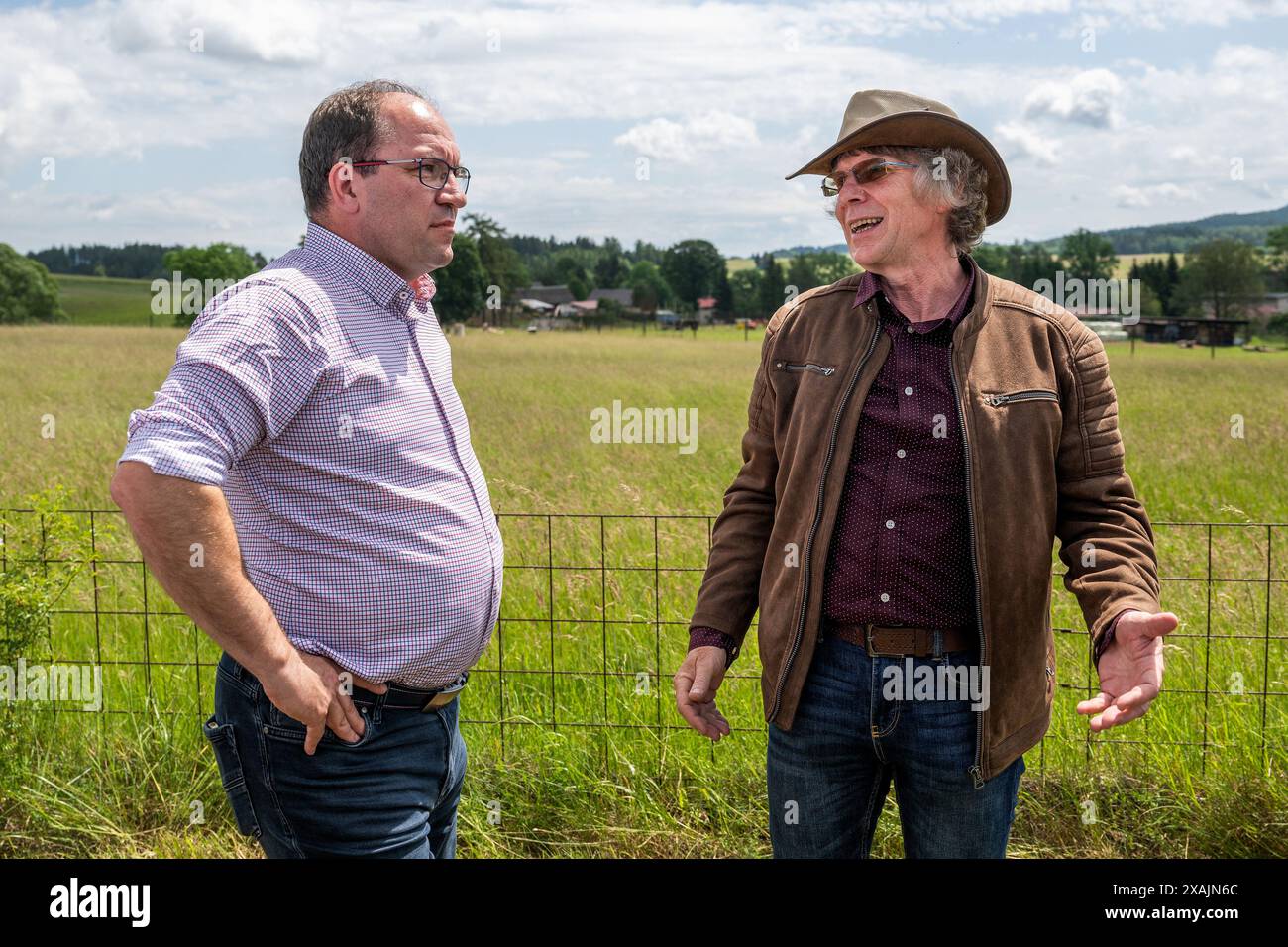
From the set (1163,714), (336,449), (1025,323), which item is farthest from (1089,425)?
(1163,714)

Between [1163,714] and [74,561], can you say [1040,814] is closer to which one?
[1163,714]

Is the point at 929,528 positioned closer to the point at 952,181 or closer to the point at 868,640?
the point at 868,640

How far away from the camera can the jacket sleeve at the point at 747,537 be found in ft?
9.02

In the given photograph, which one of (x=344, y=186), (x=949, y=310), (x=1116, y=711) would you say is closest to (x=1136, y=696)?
(x=1116, y=711)

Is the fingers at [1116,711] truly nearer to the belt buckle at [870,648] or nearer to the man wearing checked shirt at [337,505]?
the belt buckle at [870,648]

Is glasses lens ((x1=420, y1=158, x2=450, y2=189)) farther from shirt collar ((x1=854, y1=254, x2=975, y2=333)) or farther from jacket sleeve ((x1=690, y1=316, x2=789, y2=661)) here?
shirt collar ((x1=854, y1=254, x2=975, y2=333))

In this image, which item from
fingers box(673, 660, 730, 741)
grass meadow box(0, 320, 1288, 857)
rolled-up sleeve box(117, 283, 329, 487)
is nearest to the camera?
rolled-up sleeve box(117, 283, 329, 487)

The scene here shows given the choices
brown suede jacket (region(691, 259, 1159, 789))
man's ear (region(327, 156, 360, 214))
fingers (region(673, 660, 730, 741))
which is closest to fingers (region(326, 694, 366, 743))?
fingers (region(673, 660, 730, 741))

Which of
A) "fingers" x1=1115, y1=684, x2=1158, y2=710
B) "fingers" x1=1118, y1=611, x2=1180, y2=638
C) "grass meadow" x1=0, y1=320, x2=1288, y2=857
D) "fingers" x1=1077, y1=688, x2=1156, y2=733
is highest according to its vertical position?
"fingers" x1=1118, y1=611, x2=1180, y2=638

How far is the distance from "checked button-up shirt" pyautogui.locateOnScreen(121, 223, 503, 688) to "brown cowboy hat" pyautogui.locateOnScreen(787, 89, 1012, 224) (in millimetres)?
1086

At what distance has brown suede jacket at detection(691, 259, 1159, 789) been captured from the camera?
8.00 ft

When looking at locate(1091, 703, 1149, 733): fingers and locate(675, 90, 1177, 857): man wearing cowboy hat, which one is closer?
locate(1091, 703, 1149, 733): fingers

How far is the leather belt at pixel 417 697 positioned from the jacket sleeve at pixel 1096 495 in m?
1.44

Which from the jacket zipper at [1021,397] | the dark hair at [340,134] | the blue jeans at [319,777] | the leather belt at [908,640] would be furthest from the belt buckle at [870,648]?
the dark hair at [340,134]
